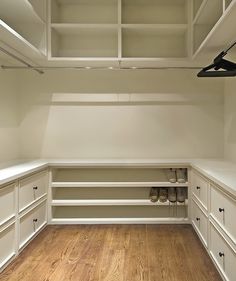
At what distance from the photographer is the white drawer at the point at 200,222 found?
2.45 meters

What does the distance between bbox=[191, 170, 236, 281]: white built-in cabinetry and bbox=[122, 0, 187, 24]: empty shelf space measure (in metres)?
1.85

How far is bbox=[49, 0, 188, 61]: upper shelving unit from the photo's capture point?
3342 millimetres

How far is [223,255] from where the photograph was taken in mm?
1941

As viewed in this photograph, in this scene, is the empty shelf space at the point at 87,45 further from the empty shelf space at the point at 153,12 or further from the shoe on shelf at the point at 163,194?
the shoe on shelf at the point at 163,194

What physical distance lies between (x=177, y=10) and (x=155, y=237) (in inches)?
101

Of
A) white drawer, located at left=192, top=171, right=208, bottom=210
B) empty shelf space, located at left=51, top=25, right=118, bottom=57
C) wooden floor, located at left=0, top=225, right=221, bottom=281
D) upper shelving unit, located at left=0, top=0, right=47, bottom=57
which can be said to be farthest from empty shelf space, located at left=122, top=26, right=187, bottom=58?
wooden floor, located at left=0, top=225, right=221, bottom=281

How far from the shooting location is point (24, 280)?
2.01 m

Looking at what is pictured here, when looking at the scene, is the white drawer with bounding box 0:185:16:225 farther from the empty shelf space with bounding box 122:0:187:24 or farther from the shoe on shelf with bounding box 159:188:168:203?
the empty shelf space with bounding box 122:0:187:24

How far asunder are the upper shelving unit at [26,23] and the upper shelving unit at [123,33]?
0.34m

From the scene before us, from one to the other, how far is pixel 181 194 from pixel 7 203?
A: 1.84 m

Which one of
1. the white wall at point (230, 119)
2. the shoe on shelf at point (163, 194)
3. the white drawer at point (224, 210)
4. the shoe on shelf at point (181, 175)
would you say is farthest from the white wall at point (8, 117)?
the white wall at point (230, 119)

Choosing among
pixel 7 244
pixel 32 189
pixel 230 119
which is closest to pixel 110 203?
pixel 32 189

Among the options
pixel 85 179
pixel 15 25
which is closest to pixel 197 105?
pixel 85 179

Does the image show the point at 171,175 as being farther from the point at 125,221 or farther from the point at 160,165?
the point at 125,221
